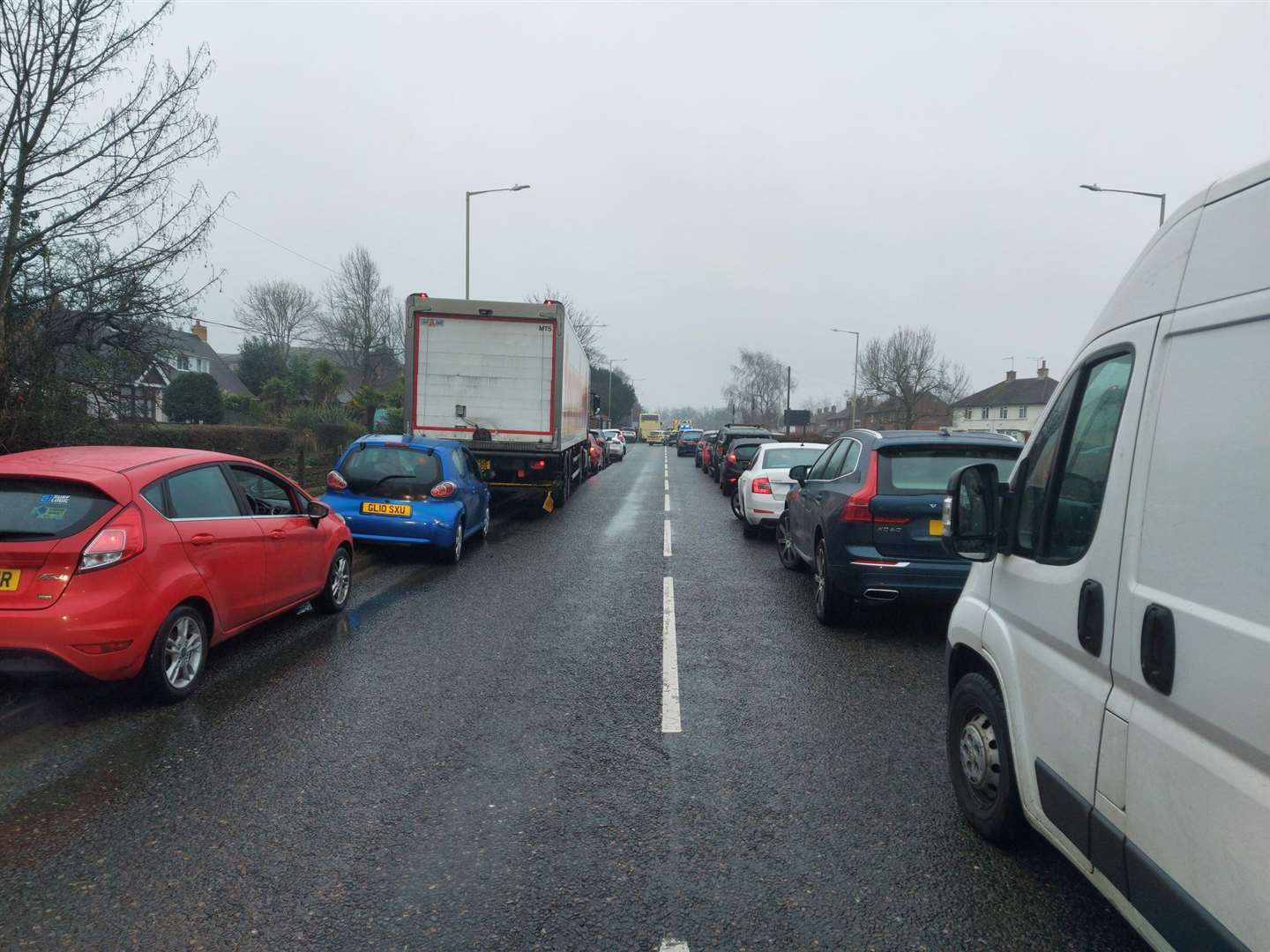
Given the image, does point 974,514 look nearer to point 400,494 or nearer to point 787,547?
point 787,547

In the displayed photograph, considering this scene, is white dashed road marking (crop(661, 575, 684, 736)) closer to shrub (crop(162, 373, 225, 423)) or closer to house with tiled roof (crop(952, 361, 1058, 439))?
shrub (crop(162, 373, 225, 423))

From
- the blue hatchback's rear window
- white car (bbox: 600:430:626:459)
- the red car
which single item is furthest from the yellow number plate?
white car (bbox: 600:430:626:459)

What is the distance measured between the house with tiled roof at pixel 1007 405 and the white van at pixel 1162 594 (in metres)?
73.9

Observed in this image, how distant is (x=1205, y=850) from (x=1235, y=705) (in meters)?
0.37

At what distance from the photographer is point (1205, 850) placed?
1.94 meters

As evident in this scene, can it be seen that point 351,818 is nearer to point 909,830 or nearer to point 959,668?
point 909,830

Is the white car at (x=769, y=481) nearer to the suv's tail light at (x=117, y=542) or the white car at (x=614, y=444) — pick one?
the suv's tail light at (x=117, y=542)

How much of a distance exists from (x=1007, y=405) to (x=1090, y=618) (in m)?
82.5

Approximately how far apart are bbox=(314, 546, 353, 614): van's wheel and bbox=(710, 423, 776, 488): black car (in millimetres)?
13772

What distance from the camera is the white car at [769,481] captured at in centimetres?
1291

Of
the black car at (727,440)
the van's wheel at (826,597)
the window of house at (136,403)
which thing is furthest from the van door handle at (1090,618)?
the black car at (727,440)

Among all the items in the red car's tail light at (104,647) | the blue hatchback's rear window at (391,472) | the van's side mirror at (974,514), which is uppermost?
the van's side mirror at (974,514)

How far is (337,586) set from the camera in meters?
7.61

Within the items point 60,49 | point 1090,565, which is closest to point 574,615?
point 1090,565
